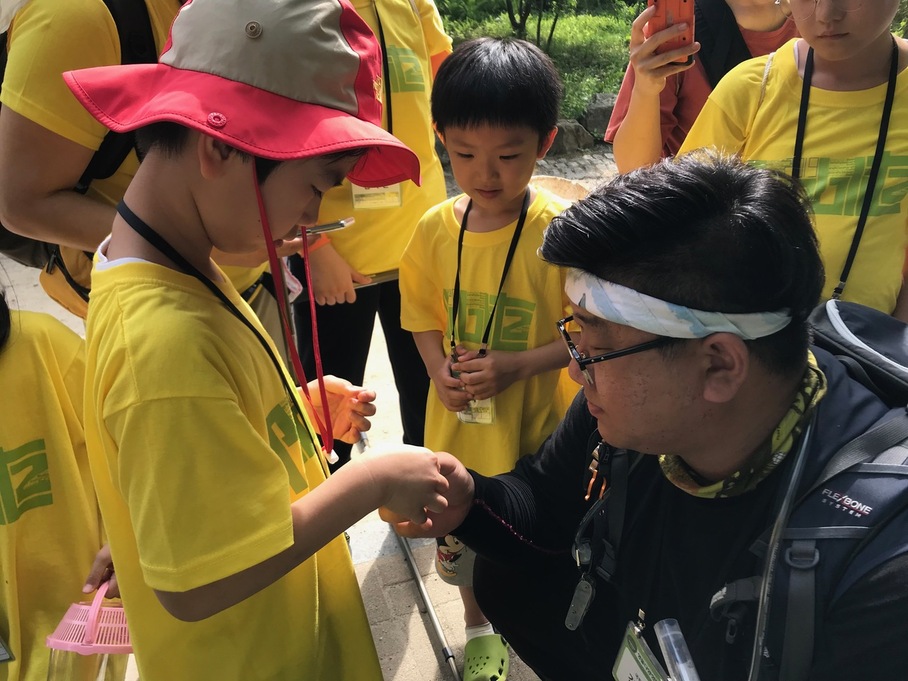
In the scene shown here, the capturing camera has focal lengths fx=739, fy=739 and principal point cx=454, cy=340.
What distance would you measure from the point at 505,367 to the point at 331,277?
0.76m

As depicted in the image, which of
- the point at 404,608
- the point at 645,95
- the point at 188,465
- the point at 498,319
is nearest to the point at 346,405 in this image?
the point at 498,319

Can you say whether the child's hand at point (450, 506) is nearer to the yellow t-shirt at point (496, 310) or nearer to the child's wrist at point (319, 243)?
the yellow t-shirt at point (496, 310)

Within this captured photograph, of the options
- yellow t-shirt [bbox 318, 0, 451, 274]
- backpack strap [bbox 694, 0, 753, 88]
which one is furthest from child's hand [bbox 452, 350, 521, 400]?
backpack strap [bbox 694, 0, 753, 88]

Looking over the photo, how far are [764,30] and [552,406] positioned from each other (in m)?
1.56

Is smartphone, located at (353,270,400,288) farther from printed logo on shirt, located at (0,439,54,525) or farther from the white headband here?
the white headband

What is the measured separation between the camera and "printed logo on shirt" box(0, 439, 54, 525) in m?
1.89

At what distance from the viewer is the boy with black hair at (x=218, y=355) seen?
3.81 ft

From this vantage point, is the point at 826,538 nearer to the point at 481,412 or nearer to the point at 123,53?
the point at 481,412

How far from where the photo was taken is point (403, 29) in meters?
2.56

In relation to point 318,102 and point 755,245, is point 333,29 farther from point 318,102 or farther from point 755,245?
point 755,245

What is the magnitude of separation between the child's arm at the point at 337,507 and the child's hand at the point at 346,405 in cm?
31

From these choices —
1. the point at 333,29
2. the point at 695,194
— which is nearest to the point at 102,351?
the point at 333,29

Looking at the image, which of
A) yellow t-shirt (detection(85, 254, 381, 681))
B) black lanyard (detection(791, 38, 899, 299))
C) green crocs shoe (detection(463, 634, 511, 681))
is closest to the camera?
yellow t-shirt (detection(85, 254, 381, 681))

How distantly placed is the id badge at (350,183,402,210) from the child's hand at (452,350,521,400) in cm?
71
